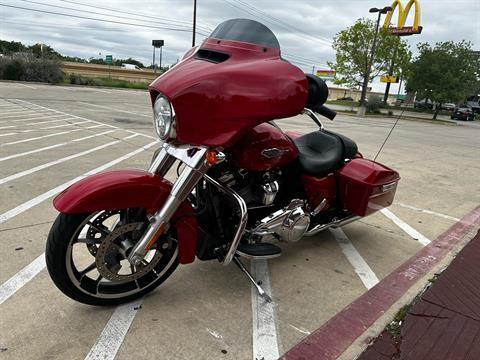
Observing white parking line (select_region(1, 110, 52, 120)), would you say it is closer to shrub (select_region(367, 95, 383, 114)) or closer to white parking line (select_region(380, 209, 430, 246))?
white parking line (select_region(380, 209, 430, 246))

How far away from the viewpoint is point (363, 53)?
102 feet

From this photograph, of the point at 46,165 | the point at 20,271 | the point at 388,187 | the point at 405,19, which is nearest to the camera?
the point at 20,271

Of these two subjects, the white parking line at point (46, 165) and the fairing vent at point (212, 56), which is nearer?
the fairing vent at point (212, 56)

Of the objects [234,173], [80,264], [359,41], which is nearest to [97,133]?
[80,264]

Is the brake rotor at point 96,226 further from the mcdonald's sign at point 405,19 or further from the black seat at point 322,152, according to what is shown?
the mcdonald's sign at point 405,19

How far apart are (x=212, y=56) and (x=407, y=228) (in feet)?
10.5

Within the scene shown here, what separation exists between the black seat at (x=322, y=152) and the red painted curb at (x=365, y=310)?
105 cm

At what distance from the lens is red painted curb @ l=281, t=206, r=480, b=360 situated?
93.7 inches

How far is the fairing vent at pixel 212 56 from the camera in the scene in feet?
8.07

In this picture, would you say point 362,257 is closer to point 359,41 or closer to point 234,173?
point 234,173

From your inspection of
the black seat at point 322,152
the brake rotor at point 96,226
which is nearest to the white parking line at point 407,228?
the black seat at point 322,152

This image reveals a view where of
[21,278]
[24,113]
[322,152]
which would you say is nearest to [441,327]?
[322,152]

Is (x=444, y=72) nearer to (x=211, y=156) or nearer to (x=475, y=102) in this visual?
(x=475, y=102)

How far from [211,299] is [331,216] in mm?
1468
